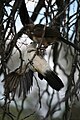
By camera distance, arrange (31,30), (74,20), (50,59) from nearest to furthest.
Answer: (31,30), (74,20), (50,59)

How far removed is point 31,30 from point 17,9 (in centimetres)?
8

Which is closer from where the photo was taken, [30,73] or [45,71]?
[45,71]

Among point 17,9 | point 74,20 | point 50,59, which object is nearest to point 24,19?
point 17,9

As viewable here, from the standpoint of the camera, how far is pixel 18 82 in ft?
3.11

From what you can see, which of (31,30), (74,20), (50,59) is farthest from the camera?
(50,59)

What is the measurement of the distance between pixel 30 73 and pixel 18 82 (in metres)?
0.05

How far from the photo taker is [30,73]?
983mm

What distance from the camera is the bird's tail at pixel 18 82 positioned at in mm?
927

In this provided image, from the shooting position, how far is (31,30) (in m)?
0.91

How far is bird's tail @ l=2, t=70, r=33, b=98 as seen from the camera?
0.93m

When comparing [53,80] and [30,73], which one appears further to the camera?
[30,73]

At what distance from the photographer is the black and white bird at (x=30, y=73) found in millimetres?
878

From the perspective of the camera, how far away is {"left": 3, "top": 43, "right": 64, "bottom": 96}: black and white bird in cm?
88

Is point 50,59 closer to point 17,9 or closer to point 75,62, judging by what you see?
point 75,62
